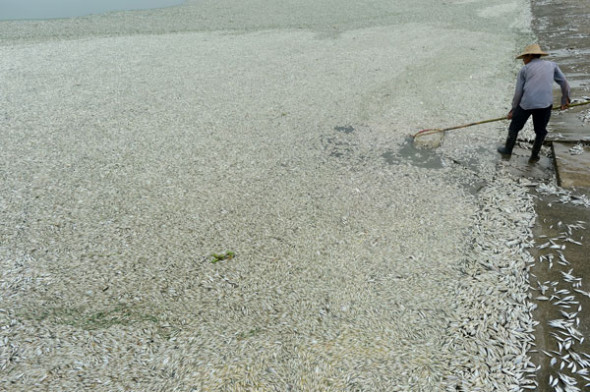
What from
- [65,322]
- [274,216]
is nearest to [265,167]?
[274,216]

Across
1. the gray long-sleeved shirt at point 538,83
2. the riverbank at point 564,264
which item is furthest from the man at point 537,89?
the riverbank at point 564,264

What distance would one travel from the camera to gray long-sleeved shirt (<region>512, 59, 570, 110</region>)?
591 cm

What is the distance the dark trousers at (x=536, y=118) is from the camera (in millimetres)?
6113

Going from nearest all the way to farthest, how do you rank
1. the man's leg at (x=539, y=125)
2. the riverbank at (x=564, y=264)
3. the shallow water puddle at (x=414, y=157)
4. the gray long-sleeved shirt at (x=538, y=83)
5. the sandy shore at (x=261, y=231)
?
the riverbank at (x=564, y=264) → the sandy shore at (x=261, y=231) → the gray long-sleeved shirt at (x=538, y=83) → the man's leg at (x=539, y=125) → the shallow water puddle at (x=414, y=157)

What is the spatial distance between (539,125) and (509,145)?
0.56 m

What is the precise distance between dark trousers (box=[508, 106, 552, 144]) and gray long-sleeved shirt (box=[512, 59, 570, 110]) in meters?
0.12

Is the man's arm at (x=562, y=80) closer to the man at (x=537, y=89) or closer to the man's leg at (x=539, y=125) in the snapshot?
the man at (x=537, y=89)

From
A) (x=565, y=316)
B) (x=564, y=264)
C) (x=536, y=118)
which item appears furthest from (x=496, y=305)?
(x=536, y=118)

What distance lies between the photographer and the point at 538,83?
591 cm

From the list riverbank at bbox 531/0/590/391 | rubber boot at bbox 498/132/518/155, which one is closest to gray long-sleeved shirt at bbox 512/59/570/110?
rubber boot at bbox 498/132/518/155

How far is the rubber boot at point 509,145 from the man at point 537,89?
22cm

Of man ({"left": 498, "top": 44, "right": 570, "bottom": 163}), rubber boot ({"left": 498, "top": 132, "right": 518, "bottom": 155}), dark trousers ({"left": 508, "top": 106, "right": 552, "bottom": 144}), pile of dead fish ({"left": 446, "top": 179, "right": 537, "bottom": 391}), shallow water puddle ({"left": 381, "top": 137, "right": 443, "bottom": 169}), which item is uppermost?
man ({"left": 498, "top": 44, "right": 570, "bottom": 163})

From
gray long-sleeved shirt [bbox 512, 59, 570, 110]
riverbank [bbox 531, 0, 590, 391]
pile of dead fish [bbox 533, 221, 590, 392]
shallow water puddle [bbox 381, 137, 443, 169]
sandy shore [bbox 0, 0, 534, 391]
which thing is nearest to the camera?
pile of dead fish [bbox 533, 221, 590, 392]

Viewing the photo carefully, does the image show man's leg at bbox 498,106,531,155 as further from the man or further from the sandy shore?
the sandy shore
